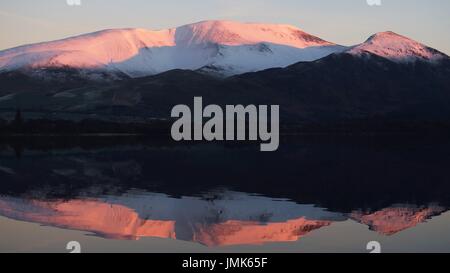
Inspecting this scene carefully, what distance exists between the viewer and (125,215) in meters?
34.0

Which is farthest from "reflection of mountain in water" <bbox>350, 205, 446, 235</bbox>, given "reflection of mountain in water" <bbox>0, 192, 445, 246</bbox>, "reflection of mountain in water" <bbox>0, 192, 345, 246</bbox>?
"reflection of mountain in water" <bbox>0, 192, 345, 246</bbox>

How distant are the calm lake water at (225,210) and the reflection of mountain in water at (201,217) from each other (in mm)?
52

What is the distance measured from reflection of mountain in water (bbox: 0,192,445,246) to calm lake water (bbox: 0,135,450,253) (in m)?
0.05

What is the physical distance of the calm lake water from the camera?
87.7ft

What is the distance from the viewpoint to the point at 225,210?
36438 millimetres

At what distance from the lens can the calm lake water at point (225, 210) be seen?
26734mm

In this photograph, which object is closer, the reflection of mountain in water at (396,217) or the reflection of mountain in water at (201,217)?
the reflection of mountain in water at (201,217)

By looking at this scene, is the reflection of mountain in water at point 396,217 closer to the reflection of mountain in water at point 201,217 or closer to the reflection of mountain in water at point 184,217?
the reflection of mountain in water at point 201,217

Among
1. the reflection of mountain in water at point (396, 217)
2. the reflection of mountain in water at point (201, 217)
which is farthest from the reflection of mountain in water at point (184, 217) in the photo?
the reflection of mountain in water at point (396, 217)

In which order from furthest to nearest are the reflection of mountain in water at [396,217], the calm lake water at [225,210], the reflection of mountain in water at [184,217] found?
the reflection of mountain in water at [396,217]
the reflection of mountain in water at [184,217]
the calm lake water at [225,210]

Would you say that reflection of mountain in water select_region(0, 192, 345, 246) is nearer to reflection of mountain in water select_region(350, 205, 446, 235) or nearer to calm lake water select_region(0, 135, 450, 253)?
calm lake water select_region(0, 135, 450, 253)

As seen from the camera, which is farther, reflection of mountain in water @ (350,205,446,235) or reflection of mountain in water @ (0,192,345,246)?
reflection of mountain in water @ (350,205,446,235)
